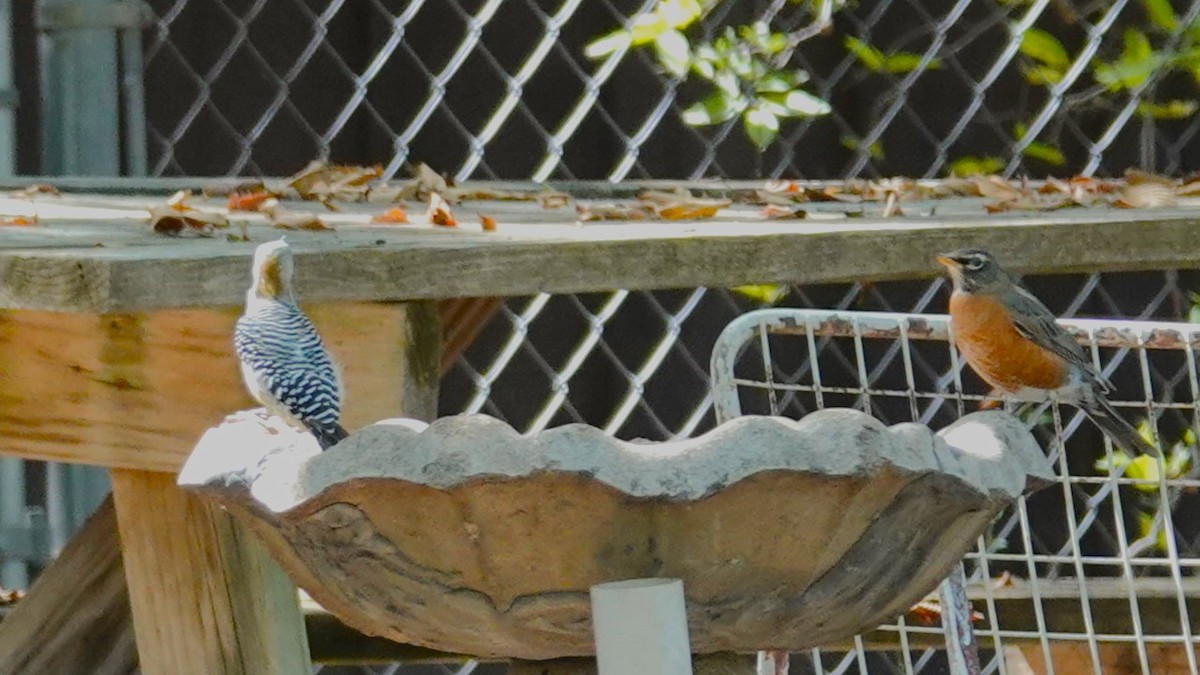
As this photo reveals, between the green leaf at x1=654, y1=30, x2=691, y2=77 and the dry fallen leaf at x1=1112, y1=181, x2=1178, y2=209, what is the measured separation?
111cm

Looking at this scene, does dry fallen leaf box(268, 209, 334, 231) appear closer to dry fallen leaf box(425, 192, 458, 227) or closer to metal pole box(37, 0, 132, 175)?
dry fallen leaf box(425, 192, 458, 227)

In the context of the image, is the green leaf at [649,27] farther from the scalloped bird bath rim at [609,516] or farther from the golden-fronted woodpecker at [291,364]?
the scalloped bird bath rim at [609,516]

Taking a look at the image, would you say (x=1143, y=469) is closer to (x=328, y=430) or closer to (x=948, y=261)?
(x=948, y=261)

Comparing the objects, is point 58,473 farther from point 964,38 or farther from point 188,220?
point 964,38

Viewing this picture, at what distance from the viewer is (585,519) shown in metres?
1.15

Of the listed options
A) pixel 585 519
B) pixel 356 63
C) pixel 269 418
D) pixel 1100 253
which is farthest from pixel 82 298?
pixel 356 63

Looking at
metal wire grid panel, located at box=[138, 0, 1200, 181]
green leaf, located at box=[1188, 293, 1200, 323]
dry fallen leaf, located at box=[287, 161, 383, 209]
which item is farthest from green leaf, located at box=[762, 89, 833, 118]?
dry fallen leaf, located at box=[287, 161, 383, 209]

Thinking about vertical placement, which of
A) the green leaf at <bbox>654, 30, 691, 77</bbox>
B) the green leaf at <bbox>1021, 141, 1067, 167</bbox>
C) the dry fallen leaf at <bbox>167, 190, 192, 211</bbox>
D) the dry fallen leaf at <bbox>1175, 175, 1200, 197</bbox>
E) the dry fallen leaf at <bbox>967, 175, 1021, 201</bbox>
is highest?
the green leaf at <bbox>654, 30, 691, 77</bbox>

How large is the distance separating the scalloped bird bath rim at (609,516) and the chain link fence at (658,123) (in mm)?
2339

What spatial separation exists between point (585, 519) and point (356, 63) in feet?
9.13

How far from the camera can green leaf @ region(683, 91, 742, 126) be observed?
11.0 ft

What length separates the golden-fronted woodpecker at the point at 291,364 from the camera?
1.70 m

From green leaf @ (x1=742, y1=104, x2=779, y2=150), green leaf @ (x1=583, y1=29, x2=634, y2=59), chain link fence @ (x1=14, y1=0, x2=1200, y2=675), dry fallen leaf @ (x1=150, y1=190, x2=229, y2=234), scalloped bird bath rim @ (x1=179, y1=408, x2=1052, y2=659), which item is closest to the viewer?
scalloped bird bath rim @ (x1=179, y1=408, x2=1052, y2=659)

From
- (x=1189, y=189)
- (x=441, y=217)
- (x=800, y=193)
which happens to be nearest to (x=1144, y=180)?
(x=1189, y=189)
